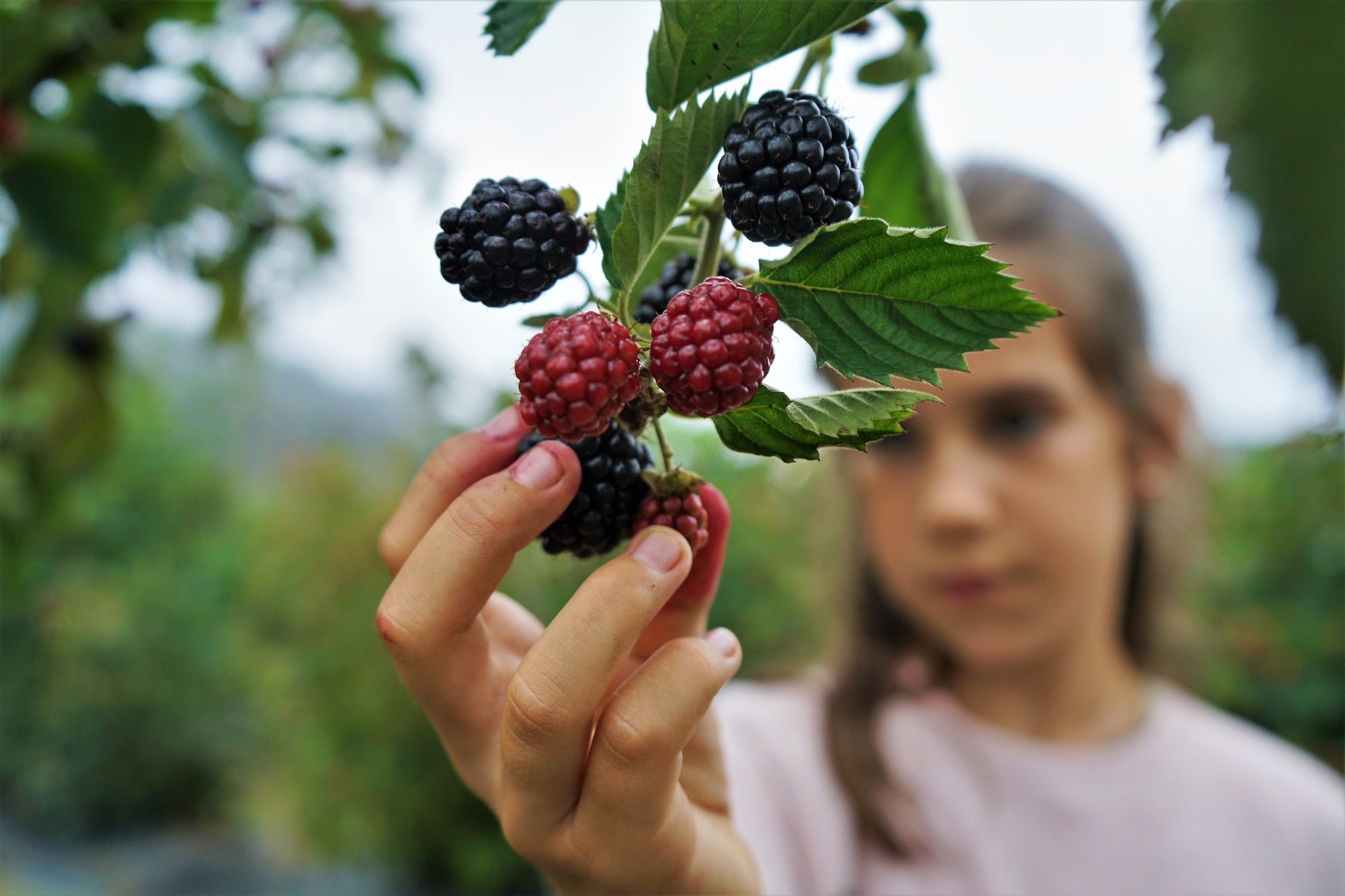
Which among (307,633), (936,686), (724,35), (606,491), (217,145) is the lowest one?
(307,633)

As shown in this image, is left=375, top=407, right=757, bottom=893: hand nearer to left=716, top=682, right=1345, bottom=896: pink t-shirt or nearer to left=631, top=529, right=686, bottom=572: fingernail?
left=631, top=529, right=686, bottom=572: fingernail

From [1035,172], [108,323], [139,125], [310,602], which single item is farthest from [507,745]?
[310,602]

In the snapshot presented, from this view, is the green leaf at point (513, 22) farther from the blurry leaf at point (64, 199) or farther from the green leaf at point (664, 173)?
the blurry leaf at point (64, 199)

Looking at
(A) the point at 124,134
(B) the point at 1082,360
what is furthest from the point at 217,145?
(B) the point at 1082,360

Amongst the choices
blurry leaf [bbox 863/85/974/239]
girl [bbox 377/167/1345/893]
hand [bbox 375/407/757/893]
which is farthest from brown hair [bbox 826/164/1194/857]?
blurry leaf [bbox 863/85/974/239]

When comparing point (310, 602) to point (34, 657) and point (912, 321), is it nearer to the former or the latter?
point (34, 657)

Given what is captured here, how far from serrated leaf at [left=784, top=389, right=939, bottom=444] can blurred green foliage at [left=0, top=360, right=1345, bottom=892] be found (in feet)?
4.47

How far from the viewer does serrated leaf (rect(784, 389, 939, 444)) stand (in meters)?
0.36

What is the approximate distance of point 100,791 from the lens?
4.48m

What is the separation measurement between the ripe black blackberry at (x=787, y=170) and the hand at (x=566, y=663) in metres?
0.18

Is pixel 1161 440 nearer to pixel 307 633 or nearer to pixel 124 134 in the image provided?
pixel 124 134

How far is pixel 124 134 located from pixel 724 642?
3.02 ft

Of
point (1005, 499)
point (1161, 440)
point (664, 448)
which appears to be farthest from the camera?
point (1161, 440)

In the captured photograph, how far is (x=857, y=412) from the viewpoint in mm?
368
